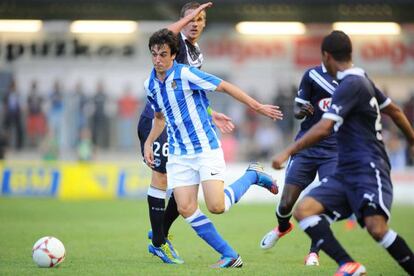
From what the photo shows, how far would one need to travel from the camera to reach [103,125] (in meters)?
23.2

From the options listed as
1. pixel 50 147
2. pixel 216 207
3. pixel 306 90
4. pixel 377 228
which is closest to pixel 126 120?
pixel 50 147

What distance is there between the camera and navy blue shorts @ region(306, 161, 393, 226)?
297 inches

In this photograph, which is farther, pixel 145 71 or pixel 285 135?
pixel 145 71

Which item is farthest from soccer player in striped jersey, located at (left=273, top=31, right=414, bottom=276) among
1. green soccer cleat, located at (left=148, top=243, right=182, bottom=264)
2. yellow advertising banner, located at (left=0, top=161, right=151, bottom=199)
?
yellow advertising banner, located at (left=0, top=161, right=151, bottom=199)

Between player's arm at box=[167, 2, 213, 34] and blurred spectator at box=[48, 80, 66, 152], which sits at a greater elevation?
player's arm at box=[167, 2, 213, 34]

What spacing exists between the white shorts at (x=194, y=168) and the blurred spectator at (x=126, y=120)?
14.1m

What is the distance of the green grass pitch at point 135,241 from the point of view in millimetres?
8945

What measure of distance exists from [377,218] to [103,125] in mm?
16329

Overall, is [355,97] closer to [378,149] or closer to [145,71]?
[378,149]

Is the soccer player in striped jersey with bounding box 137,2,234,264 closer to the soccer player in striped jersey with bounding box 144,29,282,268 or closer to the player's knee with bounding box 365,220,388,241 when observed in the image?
the soccer player in striped jersey with bounding box 144,29,282,268

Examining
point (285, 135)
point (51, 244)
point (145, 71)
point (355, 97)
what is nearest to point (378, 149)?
point (355, 97)

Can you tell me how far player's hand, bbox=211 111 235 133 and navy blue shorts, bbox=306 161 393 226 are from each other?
1.66m

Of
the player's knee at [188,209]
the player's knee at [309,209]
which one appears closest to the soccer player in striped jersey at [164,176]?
the player's knee at [188,209]

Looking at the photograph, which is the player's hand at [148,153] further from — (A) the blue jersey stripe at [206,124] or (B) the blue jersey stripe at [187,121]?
(A) the blue jersey stripe at [206,124]
